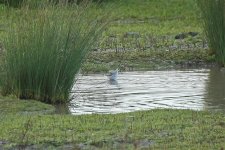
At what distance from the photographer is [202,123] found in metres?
8.81

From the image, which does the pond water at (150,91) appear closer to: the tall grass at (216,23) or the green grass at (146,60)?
the tall grass at (216,23)

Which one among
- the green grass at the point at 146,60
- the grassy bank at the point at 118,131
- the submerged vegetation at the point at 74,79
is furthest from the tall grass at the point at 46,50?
the green grass at the point at 146,60

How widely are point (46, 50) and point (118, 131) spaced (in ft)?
8.98

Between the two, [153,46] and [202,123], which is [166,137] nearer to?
[202,123]

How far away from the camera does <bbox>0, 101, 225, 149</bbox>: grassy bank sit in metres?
7.94

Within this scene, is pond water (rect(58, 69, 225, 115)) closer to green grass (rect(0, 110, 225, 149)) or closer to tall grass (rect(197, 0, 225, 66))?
tall grass (rect(197, 0, 225, 66))

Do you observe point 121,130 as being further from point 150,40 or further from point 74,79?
point 150,40

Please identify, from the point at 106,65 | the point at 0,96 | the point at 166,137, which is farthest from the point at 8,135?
the point at 106,65

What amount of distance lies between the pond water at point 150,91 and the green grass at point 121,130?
1.20 metres

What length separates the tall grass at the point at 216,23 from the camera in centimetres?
1469

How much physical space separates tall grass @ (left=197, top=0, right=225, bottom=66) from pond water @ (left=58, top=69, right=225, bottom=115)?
1.46 feet

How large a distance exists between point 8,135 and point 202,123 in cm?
205

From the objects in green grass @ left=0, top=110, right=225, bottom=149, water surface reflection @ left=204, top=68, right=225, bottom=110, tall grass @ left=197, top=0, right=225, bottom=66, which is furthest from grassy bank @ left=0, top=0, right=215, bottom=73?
green grass @ left=0, top=110, right=225, bottom=149

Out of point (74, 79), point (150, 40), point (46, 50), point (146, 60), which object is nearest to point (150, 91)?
point (74, 79)
